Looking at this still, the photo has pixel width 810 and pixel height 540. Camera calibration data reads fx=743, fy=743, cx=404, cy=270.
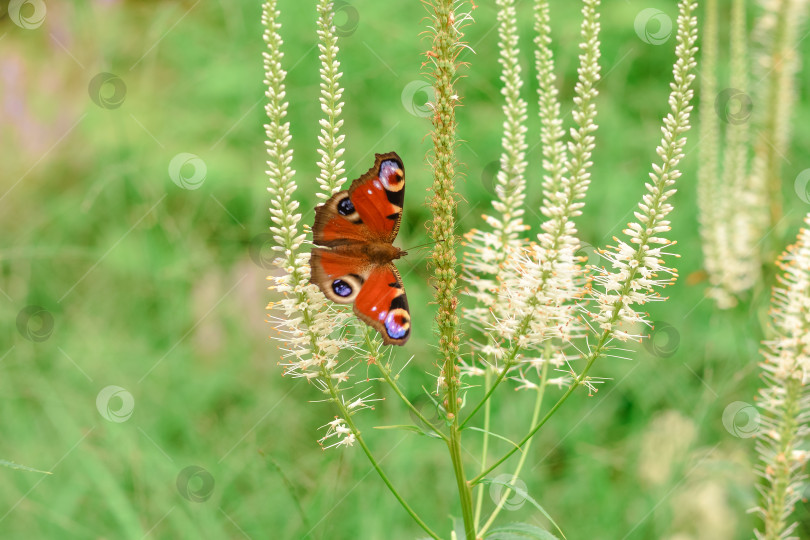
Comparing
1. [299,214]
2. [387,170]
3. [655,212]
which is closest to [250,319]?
[387,170]

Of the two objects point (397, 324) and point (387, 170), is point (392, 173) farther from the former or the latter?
point (397, 324)

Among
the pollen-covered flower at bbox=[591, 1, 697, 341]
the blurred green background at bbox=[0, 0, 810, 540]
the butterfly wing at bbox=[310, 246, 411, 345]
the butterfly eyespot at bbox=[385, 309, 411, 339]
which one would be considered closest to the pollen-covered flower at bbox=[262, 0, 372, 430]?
the butterfly wing at bbox=[310, 246, 411, 345]

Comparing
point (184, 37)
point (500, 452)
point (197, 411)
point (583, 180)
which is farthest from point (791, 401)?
point (184, 37)

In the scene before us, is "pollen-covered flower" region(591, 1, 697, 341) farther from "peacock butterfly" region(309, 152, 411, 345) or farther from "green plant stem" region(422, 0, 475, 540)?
"peacock butterfly" region(309, 152, 411, 345)

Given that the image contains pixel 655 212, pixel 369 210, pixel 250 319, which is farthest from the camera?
pixel 250 319

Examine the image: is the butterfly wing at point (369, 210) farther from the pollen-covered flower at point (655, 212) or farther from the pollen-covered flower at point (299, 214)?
the pollen-covered flower at point (655, 212)

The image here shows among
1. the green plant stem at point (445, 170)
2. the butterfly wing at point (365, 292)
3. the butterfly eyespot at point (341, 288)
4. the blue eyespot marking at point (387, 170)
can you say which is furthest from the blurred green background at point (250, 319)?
the butterfly eyespot at point (341, 288)
